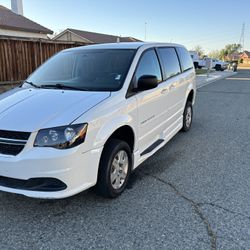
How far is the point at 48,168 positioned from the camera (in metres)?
2.76

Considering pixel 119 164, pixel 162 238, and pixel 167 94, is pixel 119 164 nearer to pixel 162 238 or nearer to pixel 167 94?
pixel 162 238

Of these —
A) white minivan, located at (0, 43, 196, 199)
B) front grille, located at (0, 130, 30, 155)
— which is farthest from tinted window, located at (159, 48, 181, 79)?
front grille, located at (0, 130, 30, 155)

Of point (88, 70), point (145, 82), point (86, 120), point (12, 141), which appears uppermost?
Answer: point (88, 70)

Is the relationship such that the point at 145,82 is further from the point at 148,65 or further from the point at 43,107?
the point at 43,107

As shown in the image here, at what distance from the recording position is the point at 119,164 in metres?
3.50

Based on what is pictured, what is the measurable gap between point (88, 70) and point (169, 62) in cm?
171

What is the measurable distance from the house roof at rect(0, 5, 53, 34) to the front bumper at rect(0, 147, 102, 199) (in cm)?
1876

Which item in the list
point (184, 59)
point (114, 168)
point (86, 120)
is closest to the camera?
point (86, 120)

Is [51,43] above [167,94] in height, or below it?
above

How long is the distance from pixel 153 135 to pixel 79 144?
1725 mm

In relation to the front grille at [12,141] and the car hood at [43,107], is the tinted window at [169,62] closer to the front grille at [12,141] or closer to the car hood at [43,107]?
the car hood at [43,107]

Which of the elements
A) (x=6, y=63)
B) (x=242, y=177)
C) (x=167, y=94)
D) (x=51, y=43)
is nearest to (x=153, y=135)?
(x=167, y=94)

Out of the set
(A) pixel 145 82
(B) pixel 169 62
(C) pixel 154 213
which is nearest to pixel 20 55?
(B) pixel 169 62

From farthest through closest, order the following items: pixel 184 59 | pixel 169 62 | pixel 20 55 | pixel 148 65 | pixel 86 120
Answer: pixel 20 55, pixel 184 59, pixel 169 62, pixel 148 65, pixel 86 120
